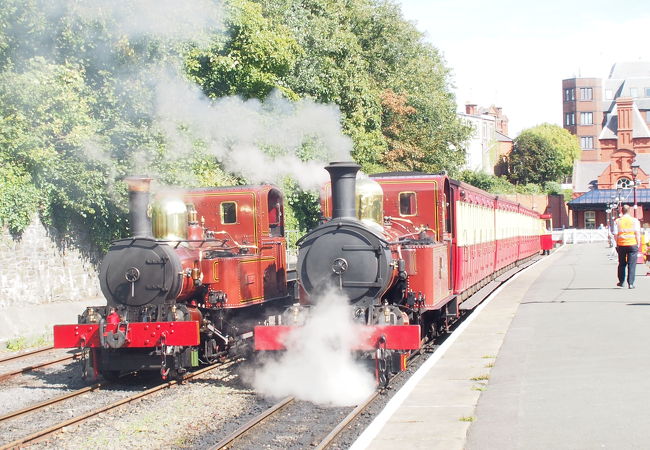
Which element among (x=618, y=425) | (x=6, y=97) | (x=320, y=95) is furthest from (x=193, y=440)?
(x=320, y=95)

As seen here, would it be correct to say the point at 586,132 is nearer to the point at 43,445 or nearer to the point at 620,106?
the point at 620,106

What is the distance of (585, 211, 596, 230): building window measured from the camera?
8012 centimetres

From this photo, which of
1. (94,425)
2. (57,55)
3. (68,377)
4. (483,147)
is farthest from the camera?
(483,147)

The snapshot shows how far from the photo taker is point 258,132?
2000cm

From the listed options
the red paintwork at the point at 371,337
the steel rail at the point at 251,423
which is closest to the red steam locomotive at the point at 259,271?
the red paintwork at the point at 371,337

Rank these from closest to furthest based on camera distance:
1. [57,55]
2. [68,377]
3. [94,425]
Result: 1. [94,425]
2. [68,377]
3. [57,55]

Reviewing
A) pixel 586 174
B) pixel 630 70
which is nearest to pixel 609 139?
pixel 586 174

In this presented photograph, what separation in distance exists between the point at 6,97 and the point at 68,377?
6.74 meters

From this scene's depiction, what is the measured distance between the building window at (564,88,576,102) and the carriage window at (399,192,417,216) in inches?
4145

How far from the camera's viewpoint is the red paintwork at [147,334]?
1004 centimetres

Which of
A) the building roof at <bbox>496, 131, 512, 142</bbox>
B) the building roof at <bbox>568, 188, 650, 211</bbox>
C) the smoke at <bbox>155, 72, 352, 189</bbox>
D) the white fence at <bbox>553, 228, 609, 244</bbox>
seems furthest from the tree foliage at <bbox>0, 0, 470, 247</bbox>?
the building roof at <bbox>496, 131, 512, 142</bbox>

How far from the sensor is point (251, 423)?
317 inches

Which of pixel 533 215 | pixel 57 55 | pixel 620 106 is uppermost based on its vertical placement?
pixel 620 106

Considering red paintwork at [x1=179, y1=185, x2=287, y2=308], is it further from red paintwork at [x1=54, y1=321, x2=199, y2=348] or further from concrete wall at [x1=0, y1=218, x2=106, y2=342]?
concrete wall at [x1=0, y1=218, x2=106, y2=342]
